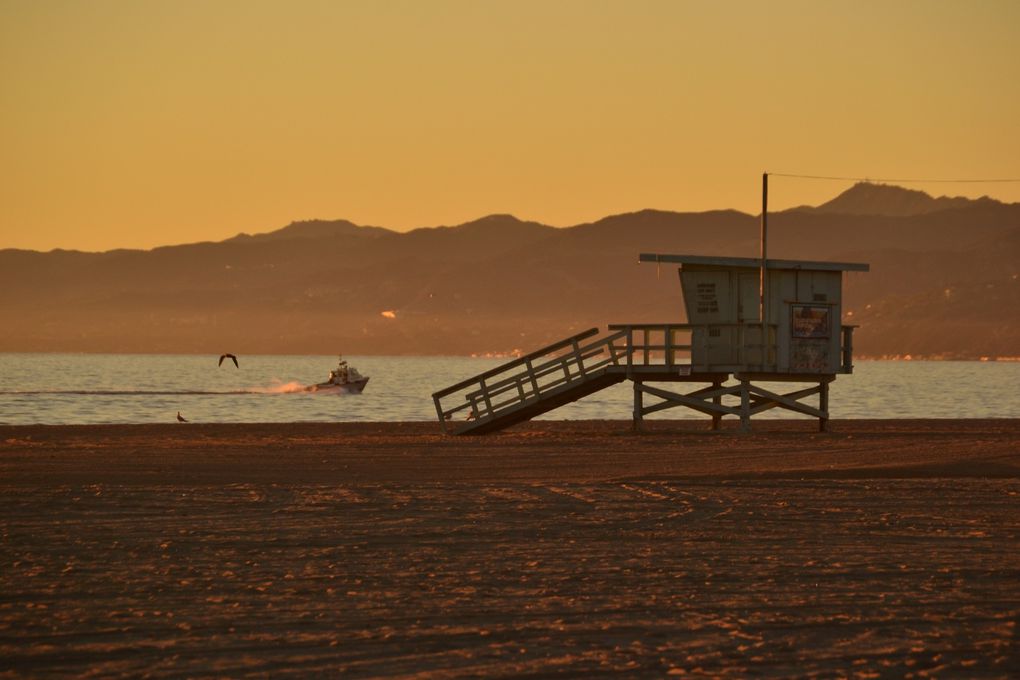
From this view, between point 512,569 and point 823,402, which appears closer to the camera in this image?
point 512,569

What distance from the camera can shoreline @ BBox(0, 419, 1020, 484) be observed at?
80.6ft

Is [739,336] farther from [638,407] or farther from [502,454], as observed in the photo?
[502,454]

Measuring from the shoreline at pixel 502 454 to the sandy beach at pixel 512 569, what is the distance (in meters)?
0.26

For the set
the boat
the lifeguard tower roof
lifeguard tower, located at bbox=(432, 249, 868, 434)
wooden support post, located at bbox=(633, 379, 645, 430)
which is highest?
the lifeguard tower roof

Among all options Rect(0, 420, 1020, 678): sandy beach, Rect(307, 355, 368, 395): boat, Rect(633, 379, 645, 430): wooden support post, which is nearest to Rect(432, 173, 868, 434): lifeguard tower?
Rect(633, 379, 645, 430): wooden support post

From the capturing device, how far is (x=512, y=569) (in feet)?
46.6

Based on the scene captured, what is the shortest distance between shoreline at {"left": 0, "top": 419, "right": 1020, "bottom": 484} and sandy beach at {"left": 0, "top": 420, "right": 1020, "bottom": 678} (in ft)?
0.84

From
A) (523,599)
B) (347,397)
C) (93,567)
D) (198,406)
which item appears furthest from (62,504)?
(347,397)

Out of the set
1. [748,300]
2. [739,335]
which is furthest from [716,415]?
[748,300]

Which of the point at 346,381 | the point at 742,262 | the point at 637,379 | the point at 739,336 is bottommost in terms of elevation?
the point at 346,381

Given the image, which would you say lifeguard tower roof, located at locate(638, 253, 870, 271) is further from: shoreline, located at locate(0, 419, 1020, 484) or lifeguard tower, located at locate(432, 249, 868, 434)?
shoreline, located at locate(0, 419, 1020, 484)

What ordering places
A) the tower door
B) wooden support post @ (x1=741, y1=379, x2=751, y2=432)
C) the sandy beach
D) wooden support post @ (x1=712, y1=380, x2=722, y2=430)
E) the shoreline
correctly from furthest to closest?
wooden support post @ (x1=712, y1=380, x2=722, y2=430) < wooden support post @ (x1=741, y1=379, x2=751, y2=432) < the tower door < the shoreline < the sandy beach

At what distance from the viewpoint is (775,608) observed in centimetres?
1222

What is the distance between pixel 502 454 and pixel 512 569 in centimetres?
1589
